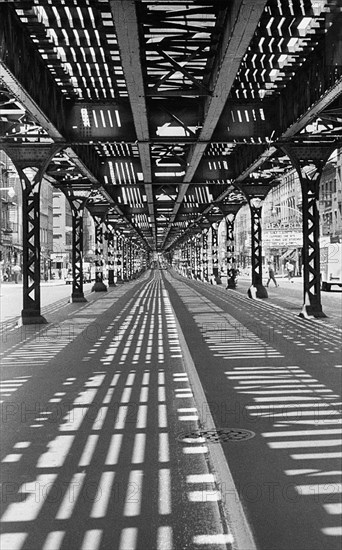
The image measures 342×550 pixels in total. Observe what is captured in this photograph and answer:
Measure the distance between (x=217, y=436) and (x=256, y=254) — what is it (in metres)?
30.5

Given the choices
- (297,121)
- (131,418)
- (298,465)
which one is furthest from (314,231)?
(298,465)

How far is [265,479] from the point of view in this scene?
5941 mm

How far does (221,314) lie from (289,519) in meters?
20.5

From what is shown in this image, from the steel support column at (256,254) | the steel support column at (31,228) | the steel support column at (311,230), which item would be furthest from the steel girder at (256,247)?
the steel support column at (31,228)

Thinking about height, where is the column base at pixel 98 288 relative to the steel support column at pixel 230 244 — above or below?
below

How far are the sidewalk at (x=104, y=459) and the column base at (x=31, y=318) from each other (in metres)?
8.24

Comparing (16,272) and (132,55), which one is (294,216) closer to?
(16,272)

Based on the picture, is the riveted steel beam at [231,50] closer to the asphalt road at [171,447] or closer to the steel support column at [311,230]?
the asphalt road at [171,447]

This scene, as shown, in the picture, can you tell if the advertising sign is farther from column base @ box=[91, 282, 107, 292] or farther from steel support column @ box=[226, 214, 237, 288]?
column base @ box=[91, 282, 107, 292]

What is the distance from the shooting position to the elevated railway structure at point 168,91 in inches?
470

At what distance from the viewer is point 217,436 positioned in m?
7.43

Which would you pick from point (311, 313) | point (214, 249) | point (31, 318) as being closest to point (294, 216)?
point (214, 249)

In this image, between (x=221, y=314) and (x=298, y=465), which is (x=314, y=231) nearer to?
(x=221, y=314)

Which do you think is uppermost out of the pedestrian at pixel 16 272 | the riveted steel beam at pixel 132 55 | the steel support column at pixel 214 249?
the riveted steel beam at pixel 132 55
